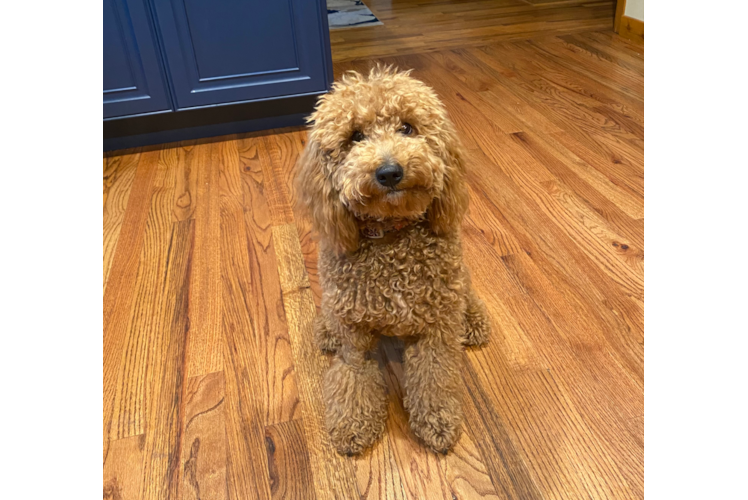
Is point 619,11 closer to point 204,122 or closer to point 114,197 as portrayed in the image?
point 204,122

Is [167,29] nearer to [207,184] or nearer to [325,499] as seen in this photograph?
[207,184]

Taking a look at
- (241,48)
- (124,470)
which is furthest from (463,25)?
(124,470)

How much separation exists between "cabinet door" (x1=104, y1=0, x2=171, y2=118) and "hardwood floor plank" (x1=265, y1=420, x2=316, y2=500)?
1948 millimetres

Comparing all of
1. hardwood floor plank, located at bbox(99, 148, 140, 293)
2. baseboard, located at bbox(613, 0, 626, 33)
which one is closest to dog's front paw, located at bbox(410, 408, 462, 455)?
hardwood floor plank, located at bbox(99, 148, 140, 293)

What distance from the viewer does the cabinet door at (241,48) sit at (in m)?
2.42

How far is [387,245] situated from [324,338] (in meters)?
0.48

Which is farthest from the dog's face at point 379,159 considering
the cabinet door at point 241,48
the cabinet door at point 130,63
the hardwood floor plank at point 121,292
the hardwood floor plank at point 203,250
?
the cabinet door at point 130,63

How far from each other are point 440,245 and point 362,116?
1.03ft

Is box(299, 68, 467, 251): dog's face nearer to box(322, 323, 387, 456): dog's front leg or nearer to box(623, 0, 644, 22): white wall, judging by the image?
box(322, 323, 387, 456): dog's front leg

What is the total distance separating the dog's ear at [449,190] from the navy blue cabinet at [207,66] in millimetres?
1739

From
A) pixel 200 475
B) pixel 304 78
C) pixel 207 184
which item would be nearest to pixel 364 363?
pixel 200 475

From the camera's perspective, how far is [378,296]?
3.54 feet

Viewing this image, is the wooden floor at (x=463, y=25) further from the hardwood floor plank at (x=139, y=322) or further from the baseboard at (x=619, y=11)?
the hardwood floor plank at (x=139, y=322)

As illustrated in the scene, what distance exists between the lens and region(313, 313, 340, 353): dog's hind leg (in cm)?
143
